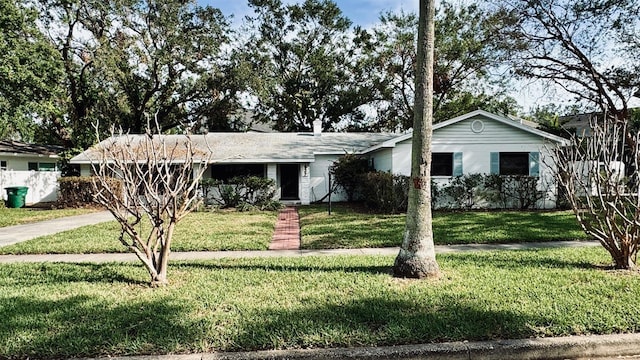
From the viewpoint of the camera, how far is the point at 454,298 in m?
4.84

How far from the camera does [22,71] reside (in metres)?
17.1

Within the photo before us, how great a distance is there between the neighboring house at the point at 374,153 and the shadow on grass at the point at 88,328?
5.69 metres

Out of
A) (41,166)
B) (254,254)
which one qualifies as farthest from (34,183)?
(254,254)

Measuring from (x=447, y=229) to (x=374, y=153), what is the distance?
8.67 m

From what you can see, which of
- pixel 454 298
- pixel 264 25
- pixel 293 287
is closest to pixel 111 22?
pixel 264 25

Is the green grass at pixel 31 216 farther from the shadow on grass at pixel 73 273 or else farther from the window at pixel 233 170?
the shadow on grass at pixel 73 273

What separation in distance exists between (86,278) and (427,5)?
639 cm

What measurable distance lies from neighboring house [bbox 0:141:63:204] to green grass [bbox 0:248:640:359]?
17603 millimetres

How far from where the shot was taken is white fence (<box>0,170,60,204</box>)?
20.2m

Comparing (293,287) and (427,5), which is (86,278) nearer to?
(293,287)

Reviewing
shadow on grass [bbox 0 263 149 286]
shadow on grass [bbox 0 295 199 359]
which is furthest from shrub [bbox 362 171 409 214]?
shadow on grass [bbox 0 295 199 359]

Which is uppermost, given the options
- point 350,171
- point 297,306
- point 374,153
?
point 374,153

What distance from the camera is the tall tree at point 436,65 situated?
94.7ft

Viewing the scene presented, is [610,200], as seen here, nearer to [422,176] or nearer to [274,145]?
[422,176]
